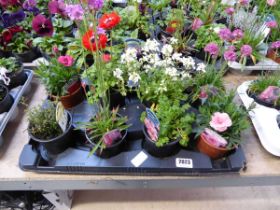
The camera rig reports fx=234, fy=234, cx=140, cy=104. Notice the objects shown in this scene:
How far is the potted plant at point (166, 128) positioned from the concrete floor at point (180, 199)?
1.52 feet

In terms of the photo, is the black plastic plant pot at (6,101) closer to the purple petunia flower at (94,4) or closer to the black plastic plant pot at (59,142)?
the black plastic plant pot at (59,142)

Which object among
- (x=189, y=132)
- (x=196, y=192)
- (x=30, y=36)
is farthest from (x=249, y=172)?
(x=30, y=36)

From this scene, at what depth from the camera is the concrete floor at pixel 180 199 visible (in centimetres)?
119

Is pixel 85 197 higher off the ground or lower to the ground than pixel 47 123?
lower

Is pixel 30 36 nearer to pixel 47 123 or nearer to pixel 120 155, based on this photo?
pixel 47 123

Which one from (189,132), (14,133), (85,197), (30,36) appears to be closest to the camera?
(189,132)

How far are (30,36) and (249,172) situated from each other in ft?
4.24

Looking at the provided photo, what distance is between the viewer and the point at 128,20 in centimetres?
138

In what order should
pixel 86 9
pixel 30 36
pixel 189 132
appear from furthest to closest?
pixel 30 36 → pixel 189 132 → pixel 86 9

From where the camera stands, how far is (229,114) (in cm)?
86

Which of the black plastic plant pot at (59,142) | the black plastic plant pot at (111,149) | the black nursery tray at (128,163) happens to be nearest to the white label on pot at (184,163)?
the black nursery tray at (128,163)

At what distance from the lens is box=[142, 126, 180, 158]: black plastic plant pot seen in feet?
2.73

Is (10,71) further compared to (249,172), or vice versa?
(10,71)

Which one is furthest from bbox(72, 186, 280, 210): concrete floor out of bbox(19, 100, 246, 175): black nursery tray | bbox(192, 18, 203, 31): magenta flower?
bbox(192, 18, 203, 31): magenta flower
